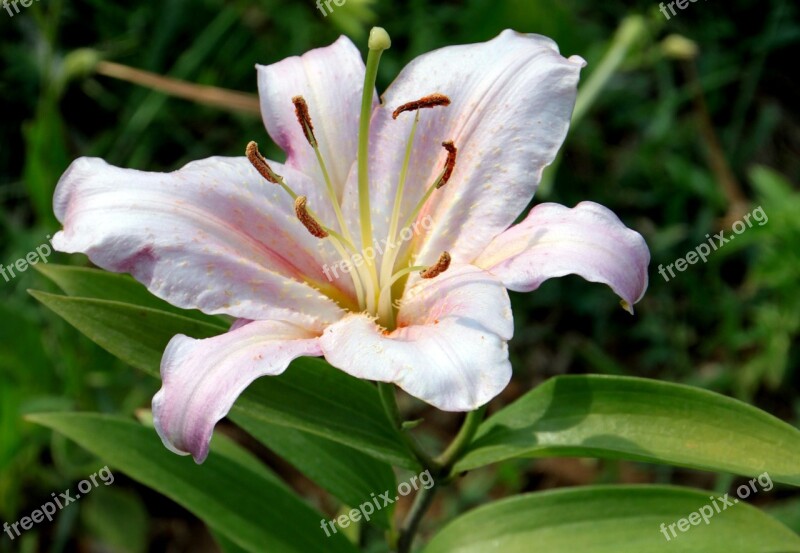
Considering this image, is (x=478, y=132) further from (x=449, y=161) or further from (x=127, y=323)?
(x=127, y=323)

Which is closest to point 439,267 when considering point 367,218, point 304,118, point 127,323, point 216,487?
point 367,218

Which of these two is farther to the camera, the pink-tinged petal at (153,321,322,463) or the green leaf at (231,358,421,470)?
the green leaf at (231,358,421,470)

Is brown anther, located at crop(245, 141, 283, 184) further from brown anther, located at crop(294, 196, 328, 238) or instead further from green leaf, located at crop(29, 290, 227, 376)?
green leaf, located at crop(29, 290, 227, 376)

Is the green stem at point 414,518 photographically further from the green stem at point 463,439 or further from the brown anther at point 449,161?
the brown anther at point 449,161

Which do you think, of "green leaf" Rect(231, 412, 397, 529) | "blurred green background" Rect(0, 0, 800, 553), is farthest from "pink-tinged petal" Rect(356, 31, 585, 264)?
"blurred green background" Rect(0, 0, 800, 553)

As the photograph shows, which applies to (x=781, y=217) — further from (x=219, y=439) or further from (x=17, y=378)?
Result: (x=17, y=378)
